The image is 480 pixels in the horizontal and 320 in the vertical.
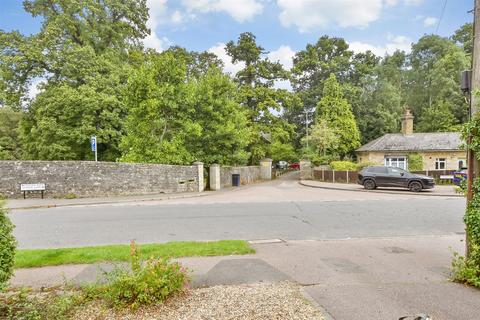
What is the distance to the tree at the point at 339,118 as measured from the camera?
38375 mm

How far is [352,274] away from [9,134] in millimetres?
44246

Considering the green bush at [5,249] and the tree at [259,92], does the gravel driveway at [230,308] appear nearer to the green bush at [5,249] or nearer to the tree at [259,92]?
the green bush at [5,249]

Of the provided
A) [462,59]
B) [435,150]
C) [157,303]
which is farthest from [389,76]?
[157,303]

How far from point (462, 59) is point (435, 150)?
20548mm

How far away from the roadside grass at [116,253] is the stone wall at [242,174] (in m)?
19.4

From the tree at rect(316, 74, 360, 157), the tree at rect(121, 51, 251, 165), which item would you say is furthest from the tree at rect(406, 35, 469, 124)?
the tree at rect(121, 51, 251, 165)

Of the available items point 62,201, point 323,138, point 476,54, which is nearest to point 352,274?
point 476,54

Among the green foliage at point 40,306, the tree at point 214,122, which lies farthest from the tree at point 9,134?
the green foliage at point 40,306

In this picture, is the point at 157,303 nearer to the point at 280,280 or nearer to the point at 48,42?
the point at 280,280

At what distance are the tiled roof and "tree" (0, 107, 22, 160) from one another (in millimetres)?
41535

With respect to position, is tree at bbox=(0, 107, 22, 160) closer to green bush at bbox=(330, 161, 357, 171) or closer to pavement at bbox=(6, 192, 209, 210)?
pavement at bbox=(6, 192, 209, 210)

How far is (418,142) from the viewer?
112 ft

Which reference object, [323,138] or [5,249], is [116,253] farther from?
[323,138]

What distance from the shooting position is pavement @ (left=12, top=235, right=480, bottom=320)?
3.97 m
